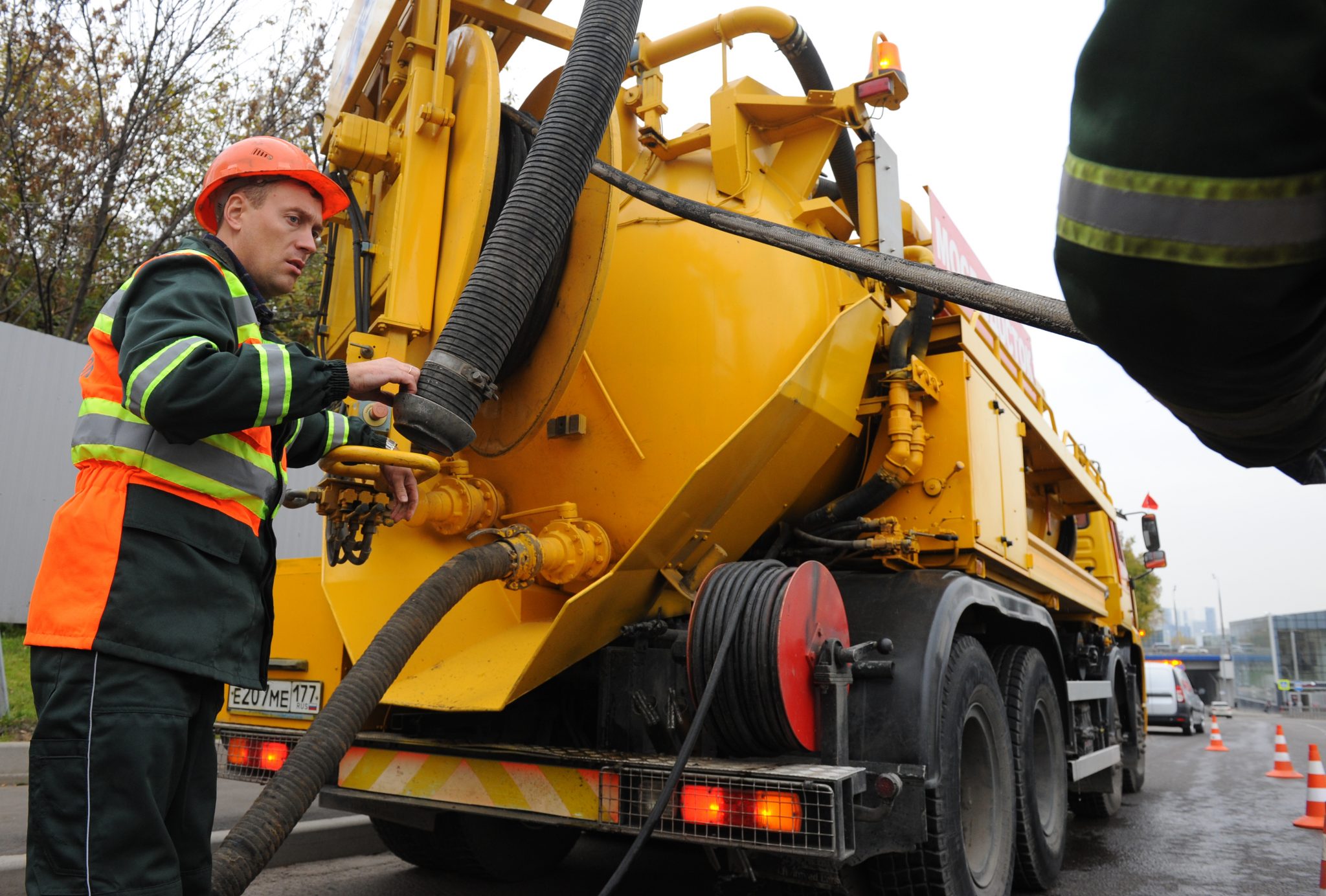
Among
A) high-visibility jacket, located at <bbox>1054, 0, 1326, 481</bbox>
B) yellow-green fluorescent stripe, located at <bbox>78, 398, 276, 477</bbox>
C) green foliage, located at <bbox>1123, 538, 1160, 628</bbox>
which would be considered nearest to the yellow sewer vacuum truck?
yellow-green fluorescent stripe, located at <bbox>78, 398, 276, 477</bbox>

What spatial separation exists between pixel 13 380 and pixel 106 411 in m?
11.3

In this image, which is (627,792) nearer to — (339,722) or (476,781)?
(476,781)

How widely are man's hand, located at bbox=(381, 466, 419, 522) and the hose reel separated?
980 millimetres

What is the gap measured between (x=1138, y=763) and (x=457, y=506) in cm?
815

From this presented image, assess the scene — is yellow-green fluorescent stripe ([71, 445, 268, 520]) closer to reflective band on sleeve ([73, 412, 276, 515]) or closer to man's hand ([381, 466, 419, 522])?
reflective band on sleeve ([73, 412, 276, 515])

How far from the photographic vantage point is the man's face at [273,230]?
2189 millimetres

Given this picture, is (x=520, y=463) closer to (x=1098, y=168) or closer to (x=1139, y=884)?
(x=1098, y=168)

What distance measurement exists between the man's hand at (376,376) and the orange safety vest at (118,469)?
0.21m

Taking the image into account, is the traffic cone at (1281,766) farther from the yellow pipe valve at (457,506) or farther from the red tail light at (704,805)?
the yellow pipe valve at (457,506)

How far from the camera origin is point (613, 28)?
9.50ft

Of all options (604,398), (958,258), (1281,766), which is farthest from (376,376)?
(1281,766)

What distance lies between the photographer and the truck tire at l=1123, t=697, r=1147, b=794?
8.86 meters

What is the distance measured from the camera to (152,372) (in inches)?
69.7

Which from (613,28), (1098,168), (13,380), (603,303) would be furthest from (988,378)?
(13,380)
